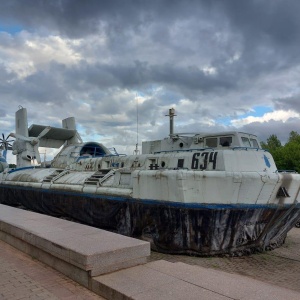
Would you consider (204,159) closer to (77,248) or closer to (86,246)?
(86,246)

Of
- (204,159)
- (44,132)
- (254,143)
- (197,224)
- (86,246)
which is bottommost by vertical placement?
(197,224)

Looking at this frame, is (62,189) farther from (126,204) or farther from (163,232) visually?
(163,232)

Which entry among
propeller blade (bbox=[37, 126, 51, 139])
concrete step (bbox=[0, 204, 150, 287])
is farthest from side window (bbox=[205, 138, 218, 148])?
propeller blade (bbox=[37, 126, 51, 139])

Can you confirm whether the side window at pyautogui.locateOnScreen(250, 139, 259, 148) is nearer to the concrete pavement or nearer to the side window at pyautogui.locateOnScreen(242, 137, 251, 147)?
the side window at pyautogui.locateOnScreen(242, 137, 251, 147)

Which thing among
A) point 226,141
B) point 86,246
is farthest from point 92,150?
point 86,246

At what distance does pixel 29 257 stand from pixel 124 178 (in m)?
5.56

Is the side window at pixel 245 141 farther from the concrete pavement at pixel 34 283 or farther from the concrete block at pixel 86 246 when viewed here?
the concrete pavement at pixel 34 283

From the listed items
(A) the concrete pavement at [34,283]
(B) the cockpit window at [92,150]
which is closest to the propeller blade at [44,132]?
(B) the cockpit window at [92,150]

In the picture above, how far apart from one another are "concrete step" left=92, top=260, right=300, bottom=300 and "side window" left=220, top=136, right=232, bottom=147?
6.47m

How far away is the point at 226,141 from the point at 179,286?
7206mm

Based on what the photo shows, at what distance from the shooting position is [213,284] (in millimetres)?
3893

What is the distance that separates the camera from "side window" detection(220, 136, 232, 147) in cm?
1046

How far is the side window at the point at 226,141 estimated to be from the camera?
412 inches

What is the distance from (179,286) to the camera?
3.86 metres
